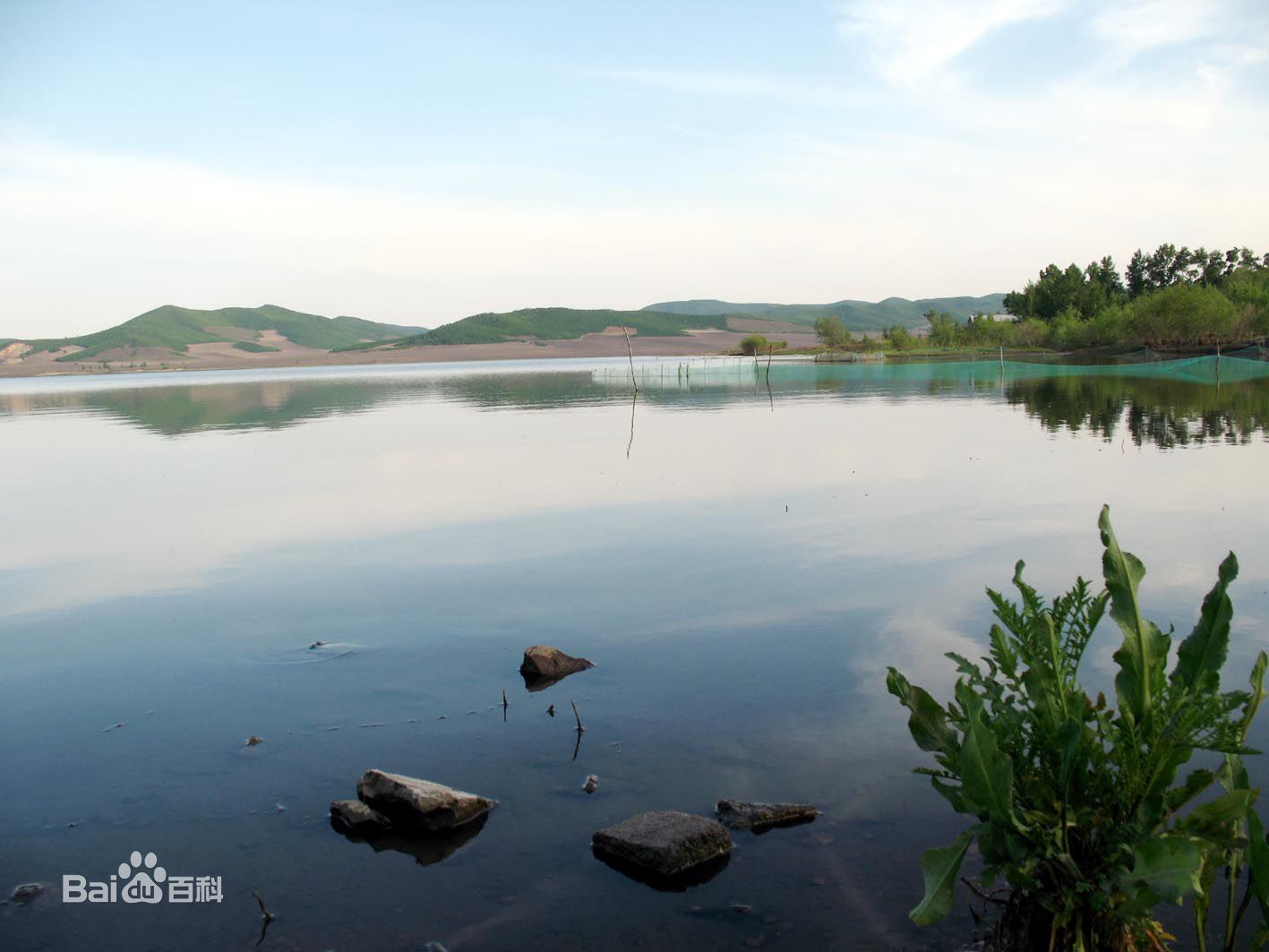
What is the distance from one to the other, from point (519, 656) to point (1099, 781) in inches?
242

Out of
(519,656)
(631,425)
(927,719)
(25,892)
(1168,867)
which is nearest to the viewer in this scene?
(1168,867)

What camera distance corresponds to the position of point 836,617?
10078mm

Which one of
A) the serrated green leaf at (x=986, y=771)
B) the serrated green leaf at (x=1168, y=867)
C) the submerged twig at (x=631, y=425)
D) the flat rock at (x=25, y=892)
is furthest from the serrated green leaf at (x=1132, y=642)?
the submerged twig at (x=631, y=425)

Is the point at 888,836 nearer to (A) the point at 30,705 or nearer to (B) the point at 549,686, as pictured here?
(B) the point at 549,686

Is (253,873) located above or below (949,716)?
below

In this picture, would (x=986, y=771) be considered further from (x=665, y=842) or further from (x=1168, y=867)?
(x=665, y=842)

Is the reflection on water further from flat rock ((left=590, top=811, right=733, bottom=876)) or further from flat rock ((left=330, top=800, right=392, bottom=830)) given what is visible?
flat rock ((left=330, top=800, right=392, bottom=830))

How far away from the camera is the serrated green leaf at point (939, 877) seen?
3586 mm

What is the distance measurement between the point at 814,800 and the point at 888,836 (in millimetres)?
588

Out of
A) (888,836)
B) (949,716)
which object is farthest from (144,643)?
(949,716)

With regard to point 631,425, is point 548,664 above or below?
below

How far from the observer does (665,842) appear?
5512 mm

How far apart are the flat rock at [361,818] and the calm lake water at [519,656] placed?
120 millimetres

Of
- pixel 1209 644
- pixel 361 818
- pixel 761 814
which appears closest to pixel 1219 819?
pixel 1209 644
